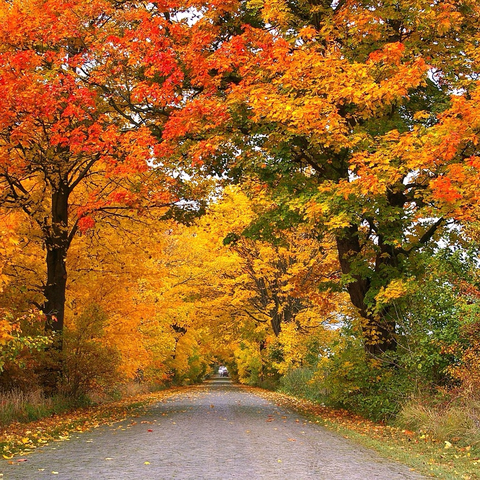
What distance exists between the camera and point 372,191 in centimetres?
1022

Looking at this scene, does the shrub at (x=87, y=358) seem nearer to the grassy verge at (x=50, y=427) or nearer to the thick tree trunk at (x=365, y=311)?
the grassy verge at (x=50, y=427)

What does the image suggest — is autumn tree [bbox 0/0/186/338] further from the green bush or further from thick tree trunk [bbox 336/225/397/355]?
the green bush

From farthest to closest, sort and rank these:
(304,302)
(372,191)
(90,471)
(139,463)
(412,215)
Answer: (304,302)
(412,215)
(372,191)
(139,463)
(90,471)

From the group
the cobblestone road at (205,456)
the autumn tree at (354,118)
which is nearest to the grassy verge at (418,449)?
the cobblestone road at (205,456)

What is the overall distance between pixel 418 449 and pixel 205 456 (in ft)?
11.3

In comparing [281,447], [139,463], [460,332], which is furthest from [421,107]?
[139,463]

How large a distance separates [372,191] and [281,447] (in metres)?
4.95

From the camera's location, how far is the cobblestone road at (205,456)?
6.41 meters

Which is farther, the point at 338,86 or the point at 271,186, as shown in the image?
the point at 271,186

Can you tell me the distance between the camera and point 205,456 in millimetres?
7676

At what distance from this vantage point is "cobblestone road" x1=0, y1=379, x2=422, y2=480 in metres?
6.41

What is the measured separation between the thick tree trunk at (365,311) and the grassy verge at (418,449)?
75.0 inches

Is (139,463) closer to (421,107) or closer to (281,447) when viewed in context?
(281,447)

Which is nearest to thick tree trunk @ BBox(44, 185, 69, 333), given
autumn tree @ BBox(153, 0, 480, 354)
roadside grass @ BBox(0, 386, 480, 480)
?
roadside grass @ BBox(0, 386, 480, 480)
